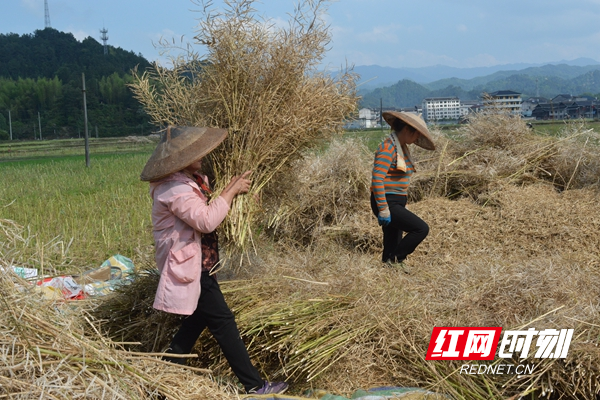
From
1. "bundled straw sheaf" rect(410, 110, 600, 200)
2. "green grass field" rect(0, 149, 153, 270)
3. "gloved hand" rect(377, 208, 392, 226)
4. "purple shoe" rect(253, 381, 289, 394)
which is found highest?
"bundled straw sheaf" rect(410, 110, 600, 200)

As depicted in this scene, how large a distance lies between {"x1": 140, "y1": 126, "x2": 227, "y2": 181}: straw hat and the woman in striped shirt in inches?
56.8

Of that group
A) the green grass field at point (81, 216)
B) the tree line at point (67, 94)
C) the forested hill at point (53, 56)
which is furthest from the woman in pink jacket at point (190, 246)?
the forested hill at point (53, 56)

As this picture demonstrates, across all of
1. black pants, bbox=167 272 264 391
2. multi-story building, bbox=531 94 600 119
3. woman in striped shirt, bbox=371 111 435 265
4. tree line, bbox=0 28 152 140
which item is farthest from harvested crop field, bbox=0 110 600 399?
tree line, bbox=0 28 152 140

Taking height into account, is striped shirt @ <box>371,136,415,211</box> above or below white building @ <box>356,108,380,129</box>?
below

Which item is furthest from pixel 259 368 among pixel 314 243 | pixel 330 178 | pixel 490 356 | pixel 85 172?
pixel 85 172

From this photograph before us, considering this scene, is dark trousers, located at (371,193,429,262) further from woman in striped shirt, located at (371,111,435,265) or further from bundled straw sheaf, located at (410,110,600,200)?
bundled straw sheaf, located at (410,110,600,200)

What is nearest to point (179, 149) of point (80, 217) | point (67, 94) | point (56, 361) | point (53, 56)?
point (56, 361)

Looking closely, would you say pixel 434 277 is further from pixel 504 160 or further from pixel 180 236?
pixel 504 160

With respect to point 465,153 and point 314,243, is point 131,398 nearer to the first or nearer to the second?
point 314,243

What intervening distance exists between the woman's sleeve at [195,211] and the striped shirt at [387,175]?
156 cm

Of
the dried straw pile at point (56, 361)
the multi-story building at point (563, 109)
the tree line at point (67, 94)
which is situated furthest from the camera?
the tree line at point (67, 94)

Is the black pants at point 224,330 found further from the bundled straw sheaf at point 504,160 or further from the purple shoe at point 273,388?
the bundled straw sheaf at point 504,160

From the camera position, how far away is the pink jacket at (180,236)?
2.64 meters

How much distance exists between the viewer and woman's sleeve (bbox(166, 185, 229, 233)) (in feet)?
8.59
